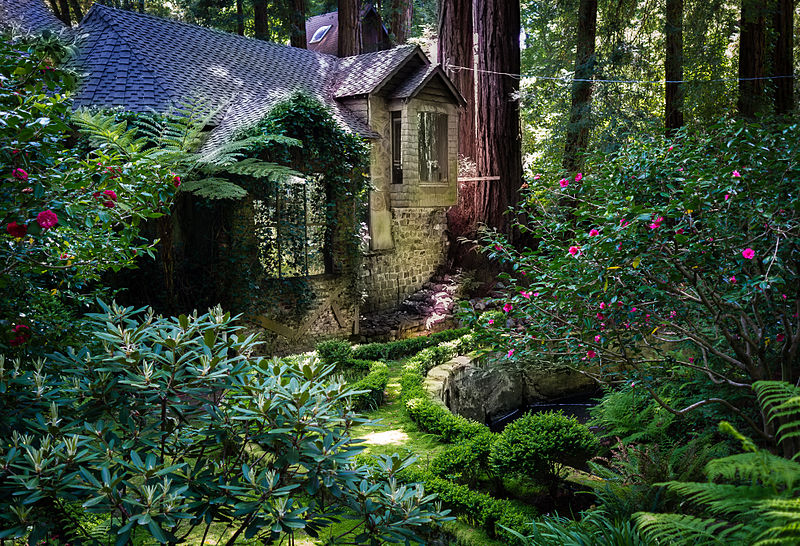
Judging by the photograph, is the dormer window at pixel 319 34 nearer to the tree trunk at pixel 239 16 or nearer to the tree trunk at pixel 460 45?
the tree trunk at pixel 239 16

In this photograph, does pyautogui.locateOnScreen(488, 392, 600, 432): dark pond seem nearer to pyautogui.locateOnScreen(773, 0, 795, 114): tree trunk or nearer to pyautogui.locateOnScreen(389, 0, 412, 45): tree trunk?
pyautogui.locateOnScreen(773, 0, 795, 114): tree trunk

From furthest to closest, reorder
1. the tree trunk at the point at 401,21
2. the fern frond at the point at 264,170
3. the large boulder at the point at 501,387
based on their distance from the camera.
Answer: the tree trunk at the point at 401,21, the fern frond at the point at 264,170, the large boulder at the point at 501,387

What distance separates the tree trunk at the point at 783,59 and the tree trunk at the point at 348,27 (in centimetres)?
1097

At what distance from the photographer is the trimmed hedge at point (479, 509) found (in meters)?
3.81

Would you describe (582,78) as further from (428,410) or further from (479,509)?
(479,509)

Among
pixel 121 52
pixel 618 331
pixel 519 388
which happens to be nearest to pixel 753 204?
pixel 618 331

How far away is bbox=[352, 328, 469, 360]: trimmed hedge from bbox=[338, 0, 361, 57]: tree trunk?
35.9 feet

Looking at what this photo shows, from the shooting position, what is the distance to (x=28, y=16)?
11.7 meters

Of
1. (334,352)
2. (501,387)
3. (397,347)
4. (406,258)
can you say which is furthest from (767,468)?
(406,258)

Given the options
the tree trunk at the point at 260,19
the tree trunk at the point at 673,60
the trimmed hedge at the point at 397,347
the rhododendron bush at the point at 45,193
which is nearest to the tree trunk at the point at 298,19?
the tree trunk at the point at 260,19

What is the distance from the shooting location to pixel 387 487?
3070 millimetres

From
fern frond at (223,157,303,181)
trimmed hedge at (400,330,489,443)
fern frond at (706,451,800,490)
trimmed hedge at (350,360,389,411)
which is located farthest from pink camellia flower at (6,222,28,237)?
fern frond at (223,157,303,181)

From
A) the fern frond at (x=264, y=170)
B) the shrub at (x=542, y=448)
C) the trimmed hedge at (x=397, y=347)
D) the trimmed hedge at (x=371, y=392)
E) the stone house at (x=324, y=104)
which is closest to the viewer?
the shrub at (x=542, y=448)

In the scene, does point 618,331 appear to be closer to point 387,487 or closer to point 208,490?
point 387,487
